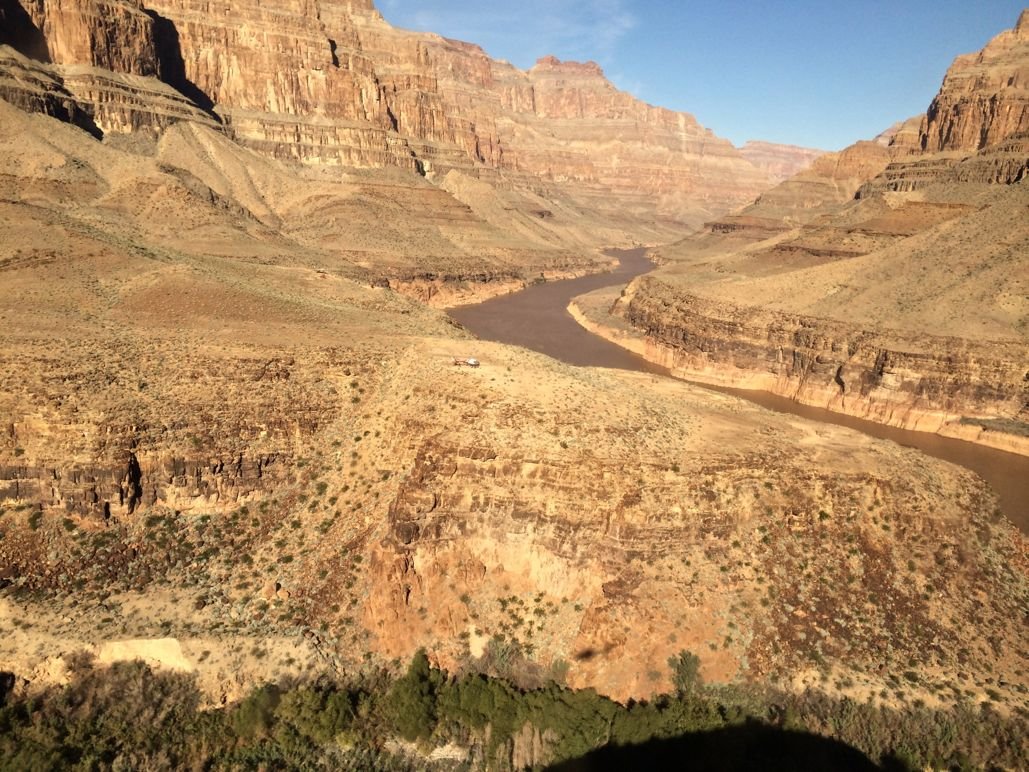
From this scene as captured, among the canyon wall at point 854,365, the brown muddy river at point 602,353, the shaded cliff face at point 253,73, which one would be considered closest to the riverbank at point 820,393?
the canyon wall at point 854,365

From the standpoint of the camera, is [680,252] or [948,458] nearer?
[948,458]

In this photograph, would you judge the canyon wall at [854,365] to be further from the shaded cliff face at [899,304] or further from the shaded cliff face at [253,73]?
the shaded cliff face at [253,73]

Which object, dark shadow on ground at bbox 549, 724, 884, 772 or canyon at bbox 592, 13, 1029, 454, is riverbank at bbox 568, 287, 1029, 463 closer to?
canyon at bbox 592, 13, 1029, 454

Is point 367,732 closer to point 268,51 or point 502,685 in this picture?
point 502,685

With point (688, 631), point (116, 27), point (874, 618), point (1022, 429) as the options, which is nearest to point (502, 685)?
point (688, 631)

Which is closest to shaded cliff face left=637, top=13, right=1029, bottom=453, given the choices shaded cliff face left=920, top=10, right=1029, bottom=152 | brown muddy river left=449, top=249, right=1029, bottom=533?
shaded cliff face left=920, top=10, right=1029, bottom=152

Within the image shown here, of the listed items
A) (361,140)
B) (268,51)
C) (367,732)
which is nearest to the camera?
(367,732)

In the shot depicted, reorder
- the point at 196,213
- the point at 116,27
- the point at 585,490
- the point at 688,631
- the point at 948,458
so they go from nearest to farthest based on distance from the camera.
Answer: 1. the point at 688,631
2. the point at 585,490
3. the point at 948,458
4. the point at 196,213
5. the point at 116,27
